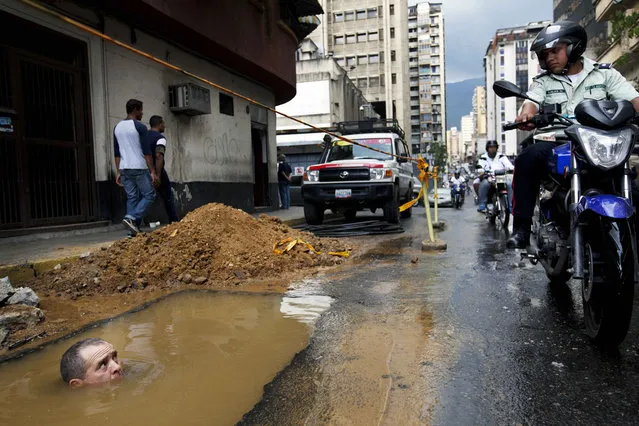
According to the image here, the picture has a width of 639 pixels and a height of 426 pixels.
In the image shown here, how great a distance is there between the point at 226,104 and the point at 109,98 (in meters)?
4.93

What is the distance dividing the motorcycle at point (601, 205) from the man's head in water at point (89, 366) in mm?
Result: 2553

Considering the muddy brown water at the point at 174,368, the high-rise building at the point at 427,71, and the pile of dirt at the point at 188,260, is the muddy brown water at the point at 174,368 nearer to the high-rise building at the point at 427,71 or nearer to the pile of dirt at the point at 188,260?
the pile of dirt at the point at 188,260

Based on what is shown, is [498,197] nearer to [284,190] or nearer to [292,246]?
[292,246]

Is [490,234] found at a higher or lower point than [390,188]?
lower

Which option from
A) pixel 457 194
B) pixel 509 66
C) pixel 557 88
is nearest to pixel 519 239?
pixel 557 88

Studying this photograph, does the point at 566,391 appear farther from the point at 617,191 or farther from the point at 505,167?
the point at 505,167

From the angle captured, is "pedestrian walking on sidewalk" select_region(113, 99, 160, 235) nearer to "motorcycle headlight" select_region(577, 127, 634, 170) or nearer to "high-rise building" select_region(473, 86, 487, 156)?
"motorcycle headlight" select_region(577, 127, 634, 170)

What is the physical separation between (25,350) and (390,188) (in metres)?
7.94

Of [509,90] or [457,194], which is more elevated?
[509,90]

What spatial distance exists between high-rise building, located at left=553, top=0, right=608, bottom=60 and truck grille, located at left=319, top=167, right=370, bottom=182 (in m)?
19.7

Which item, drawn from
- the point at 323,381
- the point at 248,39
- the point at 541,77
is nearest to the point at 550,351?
the point at 323,381

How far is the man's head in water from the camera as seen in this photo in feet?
7.78

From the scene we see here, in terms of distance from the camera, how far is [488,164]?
10.5 m

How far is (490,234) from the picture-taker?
8.75 m
